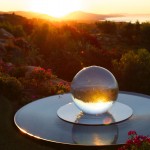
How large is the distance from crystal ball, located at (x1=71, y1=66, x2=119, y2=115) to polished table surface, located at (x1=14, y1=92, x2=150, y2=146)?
1.93 feet

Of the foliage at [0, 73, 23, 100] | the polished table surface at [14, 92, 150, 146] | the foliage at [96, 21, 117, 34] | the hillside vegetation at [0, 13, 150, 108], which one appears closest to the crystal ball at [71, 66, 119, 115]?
the polished table surface at [14, 92, 150, 146]

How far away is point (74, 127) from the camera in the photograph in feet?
27.5

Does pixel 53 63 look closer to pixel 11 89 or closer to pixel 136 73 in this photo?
pixel 136 73

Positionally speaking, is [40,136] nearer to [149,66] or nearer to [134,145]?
[134,145]

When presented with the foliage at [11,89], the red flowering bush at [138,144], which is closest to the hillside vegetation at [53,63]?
the foliage at [11,89]

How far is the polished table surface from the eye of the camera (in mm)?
7504

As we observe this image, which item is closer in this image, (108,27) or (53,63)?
(53,63)

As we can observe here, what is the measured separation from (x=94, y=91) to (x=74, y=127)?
101 cm

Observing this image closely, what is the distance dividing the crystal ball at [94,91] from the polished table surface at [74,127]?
0.59m

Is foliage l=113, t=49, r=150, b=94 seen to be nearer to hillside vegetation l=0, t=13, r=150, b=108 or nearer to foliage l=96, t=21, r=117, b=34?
hillside vegetation l=0, t=13, r=150, b=108

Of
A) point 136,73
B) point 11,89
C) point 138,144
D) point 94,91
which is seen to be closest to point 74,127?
point 94,91

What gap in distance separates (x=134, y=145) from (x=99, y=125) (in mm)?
1629

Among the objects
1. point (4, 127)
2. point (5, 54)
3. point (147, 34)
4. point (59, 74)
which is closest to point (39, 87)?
point (4, 127)

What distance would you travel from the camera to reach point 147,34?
159 ft
